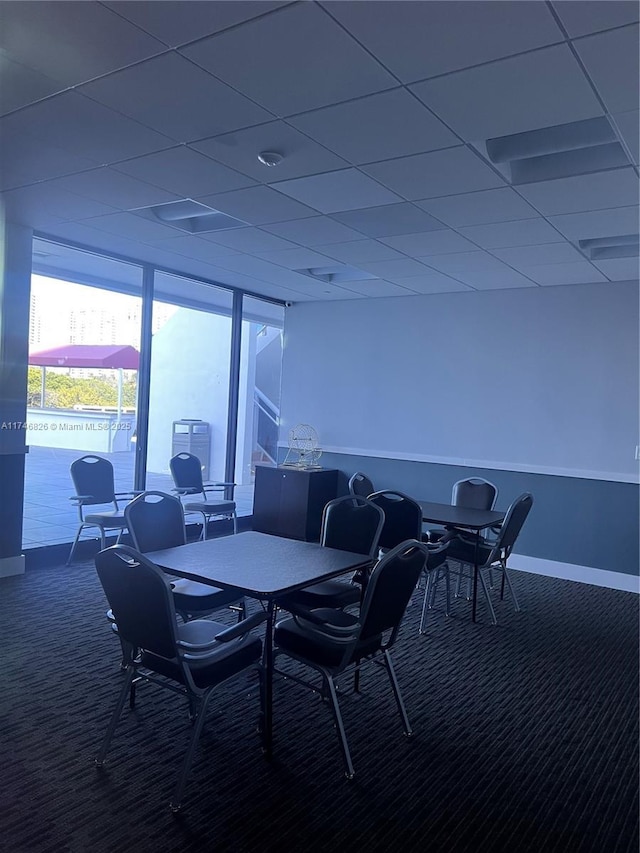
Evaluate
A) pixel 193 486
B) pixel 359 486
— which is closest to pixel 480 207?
pixel 359 486

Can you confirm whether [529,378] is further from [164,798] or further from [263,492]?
[164,798]

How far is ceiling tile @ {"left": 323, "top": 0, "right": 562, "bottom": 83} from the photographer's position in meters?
2.03

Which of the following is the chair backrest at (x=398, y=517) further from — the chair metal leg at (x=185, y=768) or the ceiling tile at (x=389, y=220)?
A: the chair metal leg at (x=185, y=768)

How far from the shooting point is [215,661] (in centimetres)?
247

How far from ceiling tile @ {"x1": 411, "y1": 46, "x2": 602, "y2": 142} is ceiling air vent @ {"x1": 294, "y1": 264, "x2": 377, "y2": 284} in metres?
3.30

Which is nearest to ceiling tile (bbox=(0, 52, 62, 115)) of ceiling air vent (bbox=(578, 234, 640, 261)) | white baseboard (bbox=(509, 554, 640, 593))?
ceiling air vent (bbox=(578, 234, 640, 261))

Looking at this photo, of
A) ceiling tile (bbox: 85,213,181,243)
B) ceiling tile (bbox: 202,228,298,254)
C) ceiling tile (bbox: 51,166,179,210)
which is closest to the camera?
ceiling tile (bbox: 51,166,179,210)

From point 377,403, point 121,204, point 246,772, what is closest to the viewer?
point 246,772

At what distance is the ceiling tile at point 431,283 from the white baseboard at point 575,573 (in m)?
2.75

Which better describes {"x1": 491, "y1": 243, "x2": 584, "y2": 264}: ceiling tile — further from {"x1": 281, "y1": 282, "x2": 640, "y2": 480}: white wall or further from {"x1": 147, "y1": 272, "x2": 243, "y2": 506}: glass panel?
{"x1": 147, "y1": 272, "x2": 243, "y2": 506}: glass panel

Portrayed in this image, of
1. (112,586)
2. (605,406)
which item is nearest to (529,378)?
(605,406)

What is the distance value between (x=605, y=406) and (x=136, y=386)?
175 inches

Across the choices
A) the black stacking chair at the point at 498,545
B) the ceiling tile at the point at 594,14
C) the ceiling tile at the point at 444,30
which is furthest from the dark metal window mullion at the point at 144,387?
the ceiling tile at the point at 594,14

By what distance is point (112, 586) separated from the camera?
246 cm
